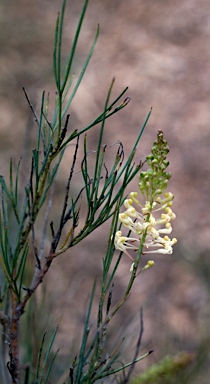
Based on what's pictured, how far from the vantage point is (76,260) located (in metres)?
1.75

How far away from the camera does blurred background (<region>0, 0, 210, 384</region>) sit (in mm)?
1720

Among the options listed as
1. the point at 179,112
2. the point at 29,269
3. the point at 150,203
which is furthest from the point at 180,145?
the point at 150,203

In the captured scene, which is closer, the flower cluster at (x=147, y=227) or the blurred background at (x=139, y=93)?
the flower cluster at (x=147, y=227)

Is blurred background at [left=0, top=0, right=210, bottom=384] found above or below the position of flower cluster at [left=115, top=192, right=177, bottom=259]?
above

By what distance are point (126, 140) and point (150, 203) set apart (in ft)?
5.10

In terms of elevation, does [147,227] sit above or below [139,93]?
below

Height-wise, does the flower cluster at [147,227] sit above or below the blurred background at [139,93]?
below

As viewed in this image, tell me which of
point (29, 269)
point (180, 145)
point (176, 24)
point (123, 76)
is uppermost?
point (176, 24)

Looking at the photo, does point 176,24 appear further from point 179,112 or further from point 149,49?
point 179,112

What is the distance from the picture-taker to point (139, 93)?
1.96 m

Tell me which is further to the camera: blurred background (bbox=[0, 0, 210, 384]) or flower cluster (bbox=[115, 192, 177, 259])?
blurred background (bbox=[0, 0, 210, 384])

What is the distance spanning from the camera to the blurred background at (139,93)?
1720 mm

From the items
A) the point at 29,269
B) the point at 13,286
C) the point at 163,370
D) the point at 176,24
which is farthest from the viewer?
the point at 176,24

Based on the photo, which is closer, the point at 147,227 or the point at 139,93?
the point at 147,227
